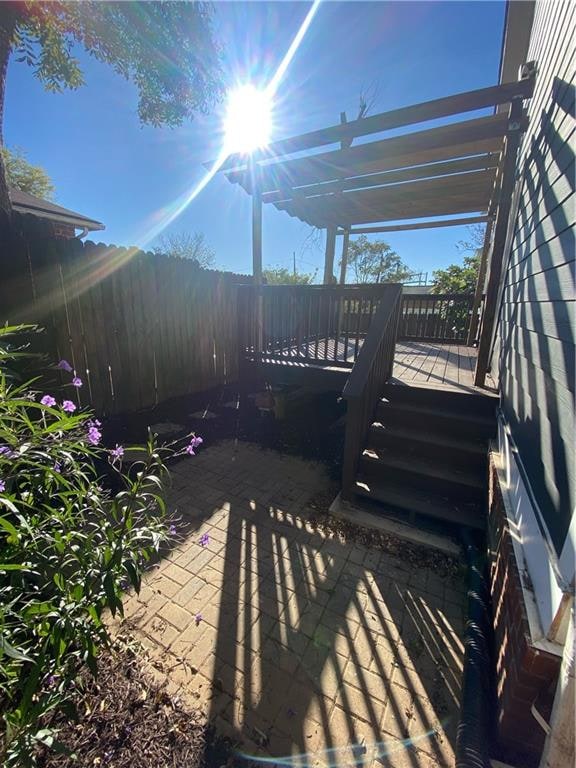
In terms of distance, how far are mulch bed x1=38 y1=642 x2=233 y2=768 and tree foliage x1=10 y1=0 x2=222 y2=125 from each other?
21.6ft

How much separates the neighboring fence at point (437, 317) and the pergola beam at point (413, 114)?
3.43 m

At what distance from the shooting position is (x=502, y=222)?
330 centimetres

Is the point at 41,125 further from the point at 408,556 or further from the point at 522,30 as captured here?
the point at 408,556

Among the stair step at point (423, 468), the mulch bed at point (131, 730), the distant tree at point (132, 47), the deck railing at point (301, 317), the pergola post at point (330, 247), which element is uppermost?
the distant tree at point (132, 47)

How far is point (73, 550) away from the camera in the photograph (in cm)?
122

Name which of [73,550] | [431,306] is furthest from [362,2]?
[73,550]

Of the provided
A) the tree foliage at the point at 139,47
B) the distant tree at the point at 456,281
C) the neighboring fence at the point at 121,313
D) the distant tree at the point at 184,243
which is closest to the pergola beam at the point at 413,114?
the neighboring fence at the point at 121,313

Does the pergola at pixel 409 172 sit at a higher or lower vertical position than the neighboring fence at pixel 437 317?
higher

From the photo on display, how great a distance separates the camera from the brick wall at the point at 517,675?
3.75 ft

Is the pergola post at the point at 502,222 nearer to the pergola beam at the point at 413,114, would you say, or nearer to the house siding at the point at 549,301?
the pergola beam at the point at 413,114

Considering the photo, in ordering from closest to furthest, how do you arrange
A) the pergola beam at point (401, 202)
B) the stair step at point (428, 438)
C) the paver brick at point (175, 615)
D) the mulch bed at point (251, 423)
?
the paver brick at point (175, 615) < the stair step at point (428, 438) < the mulch bed at point (251, 423) < the pergola beam at point (401, 202)

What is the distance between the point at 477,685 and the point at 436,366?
3699 millimetres

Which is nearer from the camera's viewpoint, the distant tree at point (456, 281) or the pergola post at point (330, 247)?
the pergola post at point (330, 247)

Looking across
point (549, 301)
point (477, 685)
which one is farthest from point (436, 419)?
point (477, 685)
